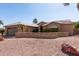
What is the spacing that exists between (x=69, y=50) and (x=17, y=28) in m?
0.91

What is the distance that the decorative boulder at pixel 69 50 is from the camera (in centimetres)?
487

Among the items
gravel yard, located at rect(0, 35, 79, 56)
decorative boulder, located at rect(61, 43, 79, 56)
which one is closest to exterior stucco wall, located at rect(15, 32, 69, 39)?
gravel yard, located at rect(0, 35, 79, 56)

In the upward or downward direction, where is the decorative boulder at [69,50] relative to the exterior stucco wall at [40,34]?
downward

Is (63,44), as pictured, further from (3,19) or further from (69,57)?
(3,19)

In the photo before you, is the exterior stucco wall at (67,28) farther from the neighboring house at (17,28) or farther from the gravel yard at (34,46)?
the neighboring house at (17,28)

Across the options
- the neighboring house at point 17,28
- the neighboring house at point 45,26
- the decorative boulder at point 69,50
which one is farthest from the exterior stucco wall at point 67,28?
the neighboring house at point 17,28

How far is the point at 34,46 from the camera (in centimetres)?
499

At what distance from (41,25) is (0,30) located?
2.14 feet

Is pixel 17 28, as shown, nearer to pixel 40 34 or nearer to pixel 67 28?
pixel 40 34

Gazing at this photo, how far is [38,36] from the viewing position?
5.00 meters

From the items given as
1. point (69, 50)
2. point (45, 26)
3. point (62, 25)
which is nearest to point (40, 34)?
point (45, 26)

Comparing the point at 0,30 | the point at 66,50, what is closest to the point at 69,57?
the point at 66,50

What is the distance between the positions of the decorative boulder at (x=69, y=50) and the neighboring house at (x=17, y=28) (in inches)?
21.7

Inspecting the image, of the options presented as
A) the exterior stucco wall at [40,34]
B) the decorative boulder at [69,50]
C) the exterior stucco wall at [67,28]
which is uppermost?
the exterior stucco wall at [67,28]
